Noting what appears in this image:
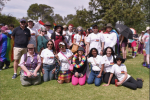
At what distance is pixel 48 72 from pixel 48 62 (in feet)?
1.28

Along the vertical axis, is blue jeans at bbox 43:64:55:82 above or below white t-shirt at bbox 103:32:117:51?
below

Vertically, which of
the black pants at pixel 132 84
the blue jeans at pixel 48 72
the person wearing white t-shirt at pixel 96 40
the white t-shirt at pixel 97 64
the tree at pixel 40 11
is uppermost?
the tree at pixel 40 11

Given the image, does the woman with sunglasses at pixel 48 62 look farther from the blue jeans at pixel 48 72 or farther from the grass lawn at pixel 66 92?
the grass lawn at pixel 66 92

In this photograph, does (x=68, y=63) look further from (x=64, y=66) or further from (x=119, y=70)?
(x=119, y=70)

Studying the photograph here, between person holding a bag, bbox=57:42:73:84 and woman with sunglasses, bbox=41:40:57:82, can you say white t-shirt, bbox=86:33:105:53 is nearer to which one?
person holding a bag, bbox=57:42:73:84

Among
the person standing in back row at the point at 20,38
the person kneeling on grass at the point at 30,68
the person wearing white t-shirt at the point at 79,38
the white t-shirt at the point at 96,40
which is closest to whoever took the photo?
the person kneeling on grass at the point at 30,68

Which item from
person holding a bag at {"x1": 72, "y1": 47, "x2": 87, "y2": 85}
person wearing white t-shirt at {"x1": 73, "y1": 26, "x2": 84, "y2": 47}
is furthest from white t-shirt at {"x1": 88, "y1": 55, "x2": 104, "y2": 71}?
person wearing white t-shirt at {"x1": 73, "y1": 26, "x2": 84, "y2": 47}

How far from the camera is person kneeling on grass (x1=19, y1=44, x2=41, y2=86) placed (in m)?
3.96

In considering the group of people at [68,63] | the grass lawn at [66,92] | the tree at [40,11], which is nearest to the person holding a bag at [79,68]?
the group of people at [68,63]

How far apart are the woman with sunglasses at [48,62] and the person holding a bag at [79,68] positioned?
813 mm

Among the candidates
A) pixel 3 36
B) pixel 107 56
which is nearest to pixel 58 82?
pixel 107 56

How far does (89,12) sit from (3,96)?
26461 millimetres

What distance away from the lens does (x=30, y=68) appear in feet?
13.5

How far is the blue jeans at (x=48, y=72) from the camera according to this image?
446cm
